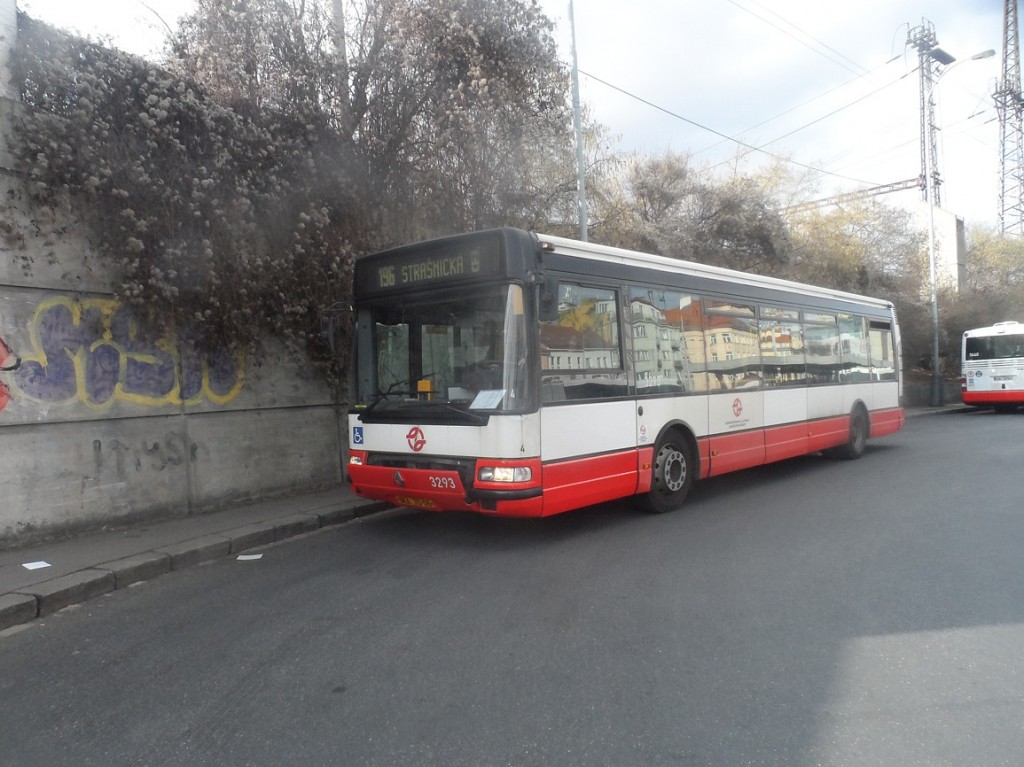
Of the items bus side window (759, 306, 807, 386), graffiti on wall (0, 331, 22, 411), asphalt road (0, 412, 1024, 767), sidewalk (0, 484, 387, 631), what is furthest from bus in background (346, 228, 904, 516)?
graffiti on wall (0, 331, 22, 411)

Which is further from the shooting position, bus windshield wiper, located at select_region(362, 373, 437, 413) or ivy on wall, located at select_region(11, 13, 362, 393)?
bus windshield wiper, located at select_region(362, 373, 437, 413)

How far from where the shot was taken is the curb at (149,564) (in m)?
5.16

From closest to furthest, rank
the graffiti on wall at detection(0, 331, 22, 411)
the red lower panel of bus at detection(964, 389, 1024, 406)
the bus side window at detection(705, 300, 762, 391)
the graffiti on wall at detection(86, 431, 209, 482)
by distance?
the graffiti on wall at detection(0, 331, 22, 411)
the graffiti on wall at detection(86, 431, 209, 482)
the bus side window at detection(705, 300, 762, 391)
the red lower panel of bus at detection(964, 389, 1024, 406)

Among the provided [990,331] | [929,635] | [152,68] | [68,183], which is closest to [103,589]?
[68,183]

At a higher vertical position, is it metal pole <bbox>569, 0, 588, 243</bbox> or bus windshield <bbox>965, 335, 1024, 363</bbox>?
metal pole <bbox>569, 0, 588, 243</bbox>

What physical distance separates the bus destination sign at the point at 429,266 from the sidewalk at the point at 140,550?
101 inches

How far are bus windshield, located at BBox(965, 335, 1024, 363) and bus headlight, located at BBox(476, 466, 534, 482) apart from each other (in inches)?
831

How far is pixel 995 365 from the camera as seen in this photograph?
22.0 meters

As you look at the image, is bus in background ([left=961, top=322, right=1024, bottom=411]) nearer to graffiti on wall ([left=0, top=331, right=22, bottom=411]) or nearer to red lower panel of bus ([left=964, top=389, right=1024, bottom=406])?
red lower panel of bus ([left=964, top=389, right=1024, bottom=406])

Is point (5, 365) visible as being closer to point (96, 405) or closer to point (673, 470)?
point (96, 405)

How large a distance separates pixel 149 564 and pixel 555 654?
12.3 ft

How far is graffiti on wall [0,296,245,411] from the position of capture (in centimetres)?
682

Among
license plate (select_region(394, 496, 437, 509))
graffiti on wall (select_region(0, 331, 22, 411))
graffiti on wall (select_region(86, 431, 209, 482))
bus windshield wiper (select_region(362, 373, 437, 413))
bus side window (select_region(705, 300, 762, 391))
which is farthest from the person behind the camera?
bus side window (select_region(705, 300, 762, 391))

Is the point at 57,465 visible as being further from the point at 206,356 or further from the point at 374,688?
the point at 374,688
